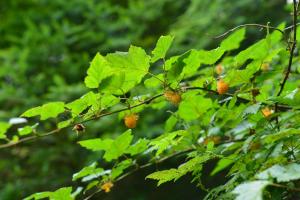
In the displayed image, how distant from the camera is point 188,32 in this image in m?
4.00

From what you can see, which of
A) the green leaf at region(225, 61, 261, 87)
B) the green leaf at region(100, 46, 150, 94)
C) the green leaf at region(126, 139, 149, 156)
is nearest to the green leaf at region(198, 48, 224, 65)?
the green leaf at region(225, 61, 261, 87)

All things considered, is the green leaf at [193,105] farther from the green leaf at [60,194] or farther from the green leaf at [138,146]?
the green leaf at [60,194]

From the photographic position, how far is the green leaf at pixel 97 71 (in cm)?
74

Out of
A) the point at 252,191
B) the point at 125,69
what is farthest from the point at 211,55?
the point at 252,191

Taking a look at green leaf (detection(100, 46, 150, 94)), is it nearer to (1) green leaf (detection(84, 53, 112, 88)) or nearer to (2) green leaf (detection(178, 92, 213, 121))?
(1) green leaf (detection(84, 53, 112, 88))

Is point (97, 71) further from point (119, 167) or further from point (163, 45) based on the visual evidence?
point (119, 167)

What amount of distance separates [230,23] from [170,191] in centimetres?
190

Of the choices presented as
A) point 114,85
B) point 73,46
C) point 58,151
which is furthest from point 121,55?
point 73,46

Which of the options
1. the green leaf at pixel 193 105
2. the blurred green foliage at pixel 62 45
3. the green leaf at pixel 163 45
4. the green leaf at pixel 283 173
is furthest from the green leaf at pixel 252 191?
the blurred green foliage at pixel 62 45

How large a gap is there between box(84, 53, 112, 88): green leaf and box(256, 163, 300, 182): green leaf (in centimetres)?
35

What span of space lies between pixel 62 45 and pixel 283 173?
3584 millimetres

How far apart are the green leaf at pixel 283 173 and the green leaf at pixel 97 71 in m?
0.35

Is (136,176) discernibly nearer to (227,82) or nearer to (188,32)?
(188,32)

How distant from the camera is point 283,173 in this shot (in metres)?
0.53
